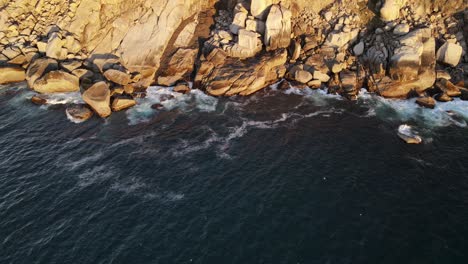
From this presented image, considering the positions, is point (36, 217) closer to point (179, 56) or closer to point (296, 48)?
point (179, 56)

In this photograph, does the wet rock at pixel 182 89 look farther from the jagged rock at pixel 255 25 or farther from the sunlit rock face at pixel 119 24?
the jagged rock at pixel 255 25

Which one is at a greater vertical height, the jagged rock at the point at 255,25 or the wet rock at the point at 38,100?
the jagged rock at the point at 255,25

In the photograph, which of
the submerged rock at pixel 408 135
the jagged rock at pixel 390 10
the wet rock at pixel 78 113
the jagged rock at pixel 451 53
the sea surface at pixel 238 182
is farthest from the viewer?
the jagged rock at pixel 390 10

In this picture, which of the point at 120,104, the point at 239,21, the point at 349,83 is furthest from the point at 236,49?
the point at 120,104

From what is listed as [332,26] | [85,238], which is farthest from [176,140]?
[332,26]

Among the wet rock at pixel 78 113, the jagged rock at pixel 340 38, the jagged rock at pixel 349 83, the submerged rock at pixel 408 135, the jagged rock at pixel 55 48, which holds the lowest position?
the wet rock at pixel 78 113

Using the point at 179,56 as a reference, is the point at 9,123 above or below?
below

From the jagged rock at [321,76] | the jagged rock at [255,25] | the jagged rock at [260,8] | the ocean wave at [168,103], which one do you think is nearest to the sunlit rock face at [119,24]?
the ocean wave at [168,103]
